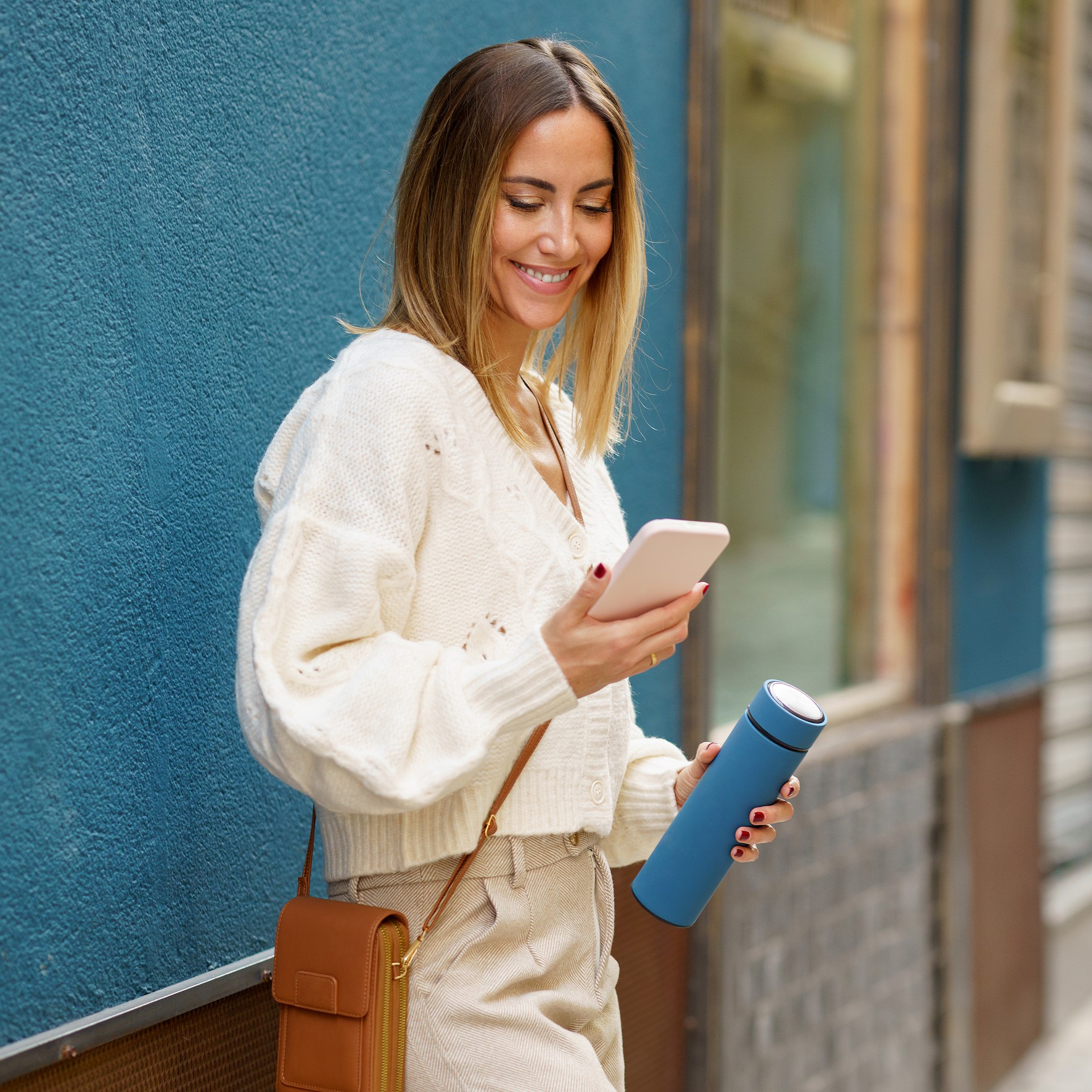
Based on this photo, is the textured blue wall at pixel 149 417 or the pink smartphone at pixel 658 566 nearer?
the pink smartphone at pixel 658 566

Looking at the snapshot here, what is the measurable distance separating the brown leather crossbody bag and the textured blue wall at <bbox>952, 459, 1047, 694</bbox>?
3188 mm

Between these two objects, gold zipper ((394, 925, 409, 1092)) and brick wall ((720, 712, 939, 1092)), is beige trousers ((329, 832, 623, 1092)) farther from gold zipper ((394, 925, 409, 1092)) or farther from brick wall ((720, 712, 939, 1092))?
brick wall ((720, 712, 939, 1092))

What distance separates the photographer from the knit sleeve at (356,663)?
1.28m

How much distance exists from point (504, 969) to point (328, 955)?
0.67ft

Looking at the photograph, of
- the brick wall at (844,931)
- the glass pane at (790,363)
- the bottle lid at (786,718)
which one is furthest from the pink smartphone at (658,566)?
the brick wall at (844,931)

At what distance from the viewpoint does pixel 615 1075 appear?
168 centimetres

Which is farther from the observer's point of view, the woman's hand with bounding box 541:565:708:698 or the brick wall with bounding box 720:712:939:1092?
the brick wall with bounding box 720:712:939:1092

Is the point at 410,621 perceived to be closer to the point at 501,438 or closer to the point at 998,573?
the point at 501,438

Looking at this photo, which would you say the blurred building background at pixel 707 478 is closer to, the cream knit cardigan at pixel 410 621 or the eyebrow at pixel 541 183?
the cream knit cardigan at pixel 410 621

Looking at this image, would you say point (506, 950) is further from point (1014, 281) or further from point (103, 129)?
point (1014, 281)

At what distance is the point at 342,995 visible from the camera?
137 cm

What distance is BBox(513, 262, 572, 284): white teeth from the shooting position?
5.22 feet

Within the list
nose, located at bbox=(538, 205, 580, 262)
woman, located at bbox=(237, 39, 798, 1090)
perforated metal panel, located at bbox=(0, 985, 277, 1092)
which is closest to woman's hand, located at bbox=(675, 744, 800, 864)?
woman, located at bbox=(237, 39, 798, 1090)

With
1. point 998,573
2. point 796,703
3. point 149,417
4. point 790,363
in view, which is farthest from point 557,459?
point 998,573
